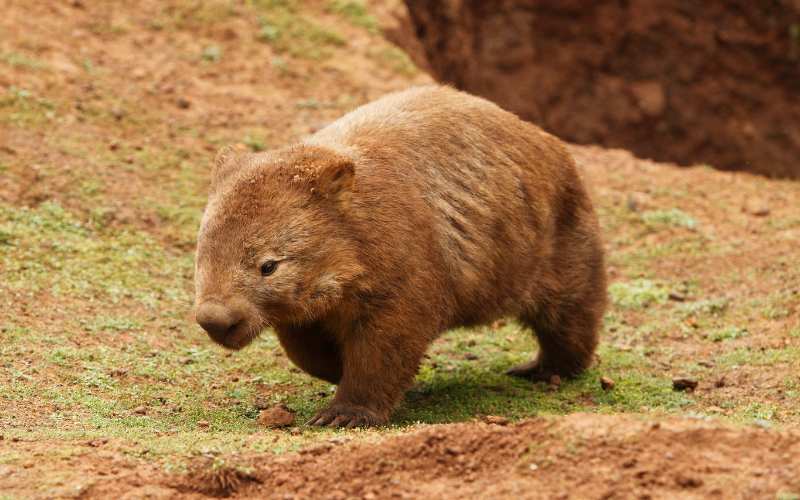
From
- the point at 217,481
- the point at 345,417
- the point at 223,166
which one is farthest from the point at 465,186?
the point at 217,481

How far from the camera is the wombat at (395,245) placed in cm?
571

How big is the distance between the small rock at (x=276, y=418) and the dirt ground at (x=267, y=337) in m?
0.09

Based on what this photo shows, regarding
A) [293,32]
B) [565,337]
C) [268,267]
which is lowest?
[565,337]

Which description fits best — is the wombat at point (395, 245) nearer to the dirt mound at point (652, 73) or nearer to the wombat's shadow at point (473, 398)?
the wombat's shadow at point (473, 398)

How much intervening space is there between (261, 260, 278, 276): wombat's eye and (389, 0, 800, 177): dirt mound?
7.90 meters

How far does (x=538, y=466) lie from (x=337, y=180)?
6.89ft

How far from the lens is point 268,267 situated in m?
5.67

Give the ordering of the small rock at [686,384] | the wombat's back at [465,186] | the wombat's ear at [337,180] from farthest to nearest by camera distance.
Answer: the small rock at [686,384]
the wombat's back at [465,186]
the wombat's ear at [337,180]

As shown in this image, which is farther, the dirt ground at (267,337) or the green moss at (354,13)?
the green moss at (354,13)

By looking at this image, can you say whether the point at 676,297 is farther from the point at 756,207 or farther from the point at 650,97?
the point at 650,97

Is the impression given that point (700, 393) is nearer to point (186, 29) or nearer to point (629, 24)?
point (186, 29)

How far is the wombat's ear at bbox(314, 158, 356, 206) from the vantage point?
5867 mm

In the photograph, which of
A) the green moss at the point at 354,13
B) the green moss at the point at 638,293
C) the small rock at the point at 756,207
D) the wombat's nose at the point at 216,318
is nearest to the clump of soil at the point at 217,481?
the wombat's nose at the point at 216,318

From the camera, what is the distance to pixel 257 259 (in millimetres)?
5629
